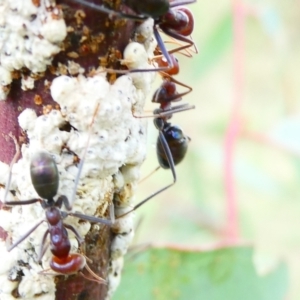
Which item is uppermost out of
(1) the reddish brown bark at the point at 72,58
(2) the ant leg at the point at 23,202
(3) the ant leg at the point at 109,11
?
(3) the ant leg at the point at 109,11

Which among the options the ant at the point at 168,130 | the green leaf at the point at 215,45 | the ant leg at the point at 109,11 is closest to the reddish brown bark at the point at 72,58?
the ant leg at the point at 109,11

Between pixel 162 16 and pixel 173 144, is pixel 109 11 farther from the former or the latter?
pixel 173 144

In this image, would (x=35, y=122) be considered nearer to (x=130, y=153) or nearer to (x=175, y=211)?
(x=130, y=153)

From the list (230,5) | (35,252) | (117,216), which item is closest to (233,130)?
(230,5)

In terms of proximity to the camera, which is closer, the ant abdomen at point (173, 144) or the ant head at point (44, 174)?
the ant head at point (44, 174)

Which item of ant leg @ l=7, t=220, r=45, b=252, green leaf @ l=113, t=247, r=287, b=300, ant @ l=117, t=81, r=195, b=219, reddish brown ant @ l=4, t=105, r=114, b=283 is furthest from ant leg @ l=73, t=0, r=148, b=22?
green leaf @ l=113, t=247, r=287, b=300

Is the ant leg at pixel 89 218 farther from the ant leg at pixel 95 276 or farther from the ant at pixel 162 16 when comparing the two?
the ant at pixel 162 16
